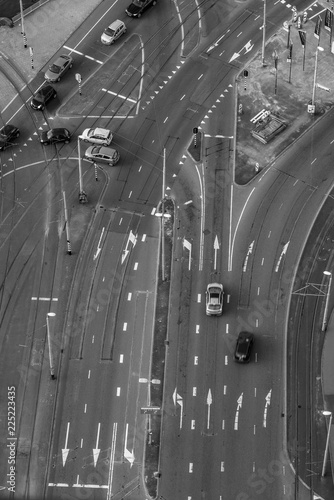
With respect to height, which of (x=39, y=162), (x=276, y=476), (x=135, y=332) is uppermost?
(x=39, y=162)

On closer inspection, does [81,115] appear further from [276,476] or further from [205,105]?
[276,476]

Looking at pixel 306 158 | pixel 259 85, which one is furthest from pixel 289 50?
pixel 306 158

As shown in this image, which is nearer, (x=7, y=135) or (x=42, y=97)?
(x=7, y=135)

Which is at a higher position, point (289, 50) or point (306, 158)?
point (289, 50)

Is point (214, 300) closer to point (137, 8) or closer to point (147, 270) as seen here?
point (147, 270)

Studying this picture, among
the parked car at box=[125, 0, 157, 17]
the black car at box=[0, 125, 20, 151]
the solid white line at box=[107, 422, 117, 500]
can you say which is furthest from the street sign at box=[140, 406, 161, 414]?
the parked car at box=[125, 0, 157, 17]

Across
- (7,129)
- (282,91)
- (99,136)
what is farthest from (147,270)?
(282,91)

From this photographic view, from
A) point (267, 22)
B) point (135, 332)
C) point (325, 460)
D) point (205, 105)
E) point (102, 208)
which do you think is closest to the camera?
point (325, 460)
